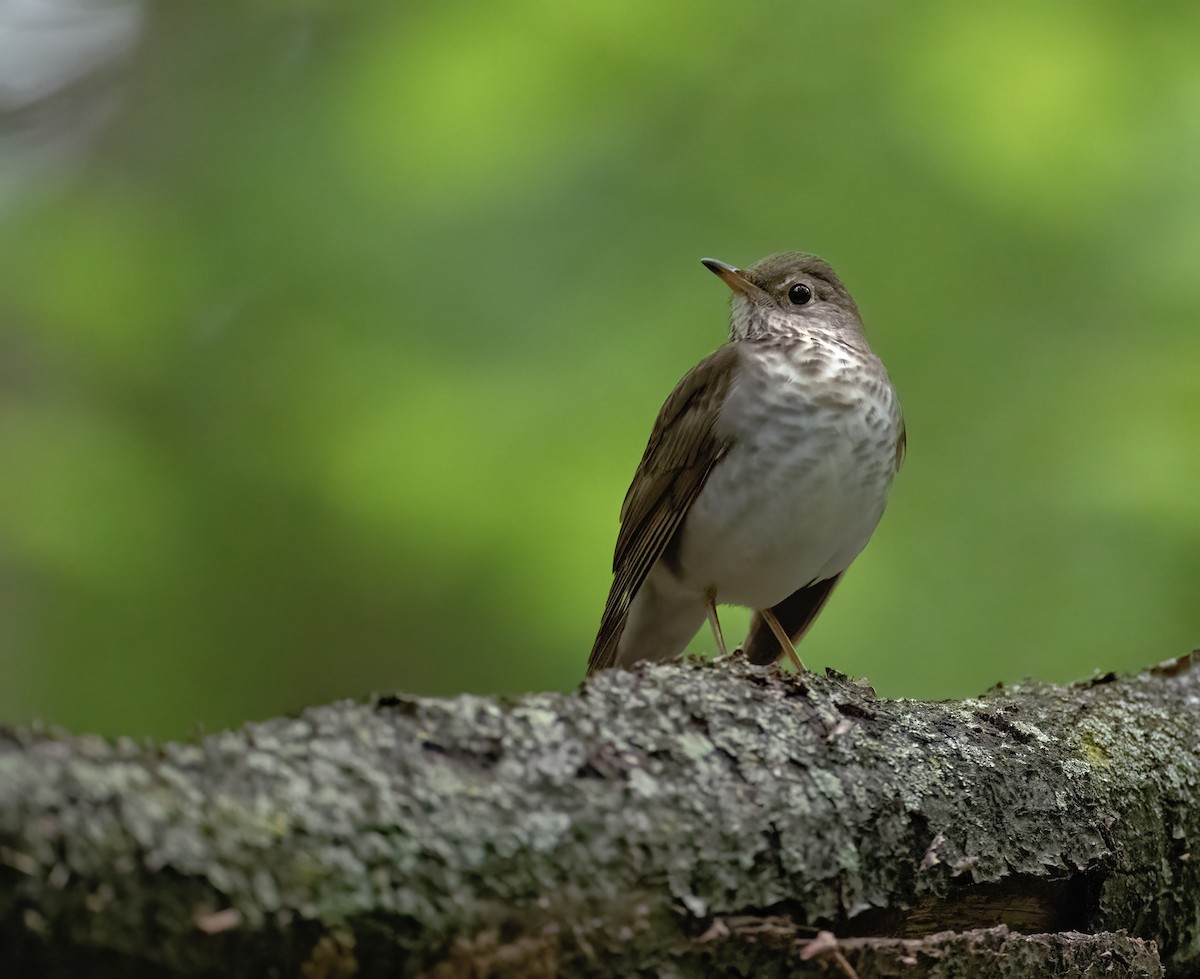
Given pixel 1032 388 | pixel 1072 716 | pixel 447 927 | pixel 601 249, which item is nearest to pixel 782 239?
pixel 601 249

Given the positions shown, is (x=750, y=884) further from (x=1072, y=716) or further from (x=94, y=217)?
(x=94, y=217)

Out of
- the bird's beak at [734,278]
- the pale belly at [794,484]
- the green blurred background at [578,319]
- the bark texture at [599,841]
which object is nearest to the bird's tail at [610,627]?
the pale belly at [794,484]

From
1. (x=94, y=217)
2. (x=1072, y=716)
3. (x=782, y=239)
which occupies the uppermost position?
(x=782, y=239)

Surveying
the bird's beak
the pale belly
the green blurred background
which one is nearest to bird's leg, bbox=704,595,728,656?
the pale belly

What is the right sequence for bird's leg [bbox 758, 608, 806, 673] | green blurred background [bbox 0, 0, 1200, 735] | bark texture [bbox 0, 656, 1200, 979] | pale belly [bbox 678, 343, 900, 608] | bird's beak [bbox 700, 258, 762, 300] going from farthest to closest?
green blurred background [bbox 0, 0, 1200, 735]
bird's beak [bbox 700, 258, 762, 300]
bird's leg [bbox 758, 608, 806, 673]
pale belly [bbox 678, 343, 900, 608]
bark texture [bbox 0, 656, 1200, 979]

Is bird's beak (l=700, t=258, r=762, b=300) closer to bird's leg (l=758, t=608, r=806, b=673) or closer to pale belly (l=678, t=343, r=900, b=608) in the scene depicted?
pale belly (l=678, t=343, r=900, b=608)

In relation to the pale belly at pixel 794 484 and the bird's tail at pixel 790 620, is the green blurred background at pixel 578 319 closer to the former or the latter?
the bird's tail at pixel 790 620
